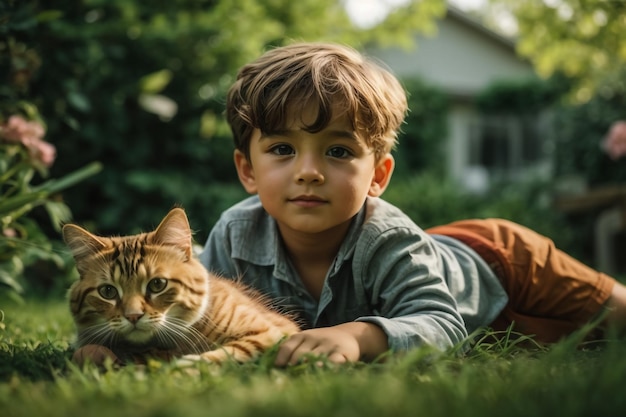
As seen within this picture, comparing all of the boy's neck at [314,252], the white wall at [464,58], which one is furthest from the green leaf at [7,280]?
the white wall at [464,58]

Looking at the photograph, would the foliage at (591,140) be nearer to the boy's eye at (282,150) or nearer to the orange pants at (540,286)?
the orange pants at (540,286)

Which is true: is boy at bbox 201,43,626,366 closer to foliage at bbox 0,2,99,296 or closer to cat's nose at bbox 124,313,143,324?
cat's nose at bbox 124,313,143,324

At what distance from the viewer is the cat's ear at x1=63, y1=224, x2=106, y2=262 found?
2129 millimetres

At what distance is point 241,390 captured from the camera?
4.83 feet

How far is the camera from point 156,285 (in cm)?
208

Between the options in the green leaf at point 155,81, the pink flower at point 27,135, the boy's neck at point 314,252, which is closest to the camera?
the boy's neck at point 314,252

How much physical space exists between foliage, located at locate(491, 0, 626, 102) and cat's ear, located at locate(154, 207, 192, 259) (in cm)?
711

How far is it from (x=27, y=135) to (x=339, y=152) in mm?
1836

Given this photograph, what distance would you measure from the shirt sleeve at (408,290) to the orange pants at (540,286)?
0.43 meters

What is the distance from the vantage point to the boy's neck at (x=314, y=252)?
2871mm

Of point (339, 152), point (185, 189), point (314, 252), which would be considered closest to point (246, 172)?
point (314, 252)

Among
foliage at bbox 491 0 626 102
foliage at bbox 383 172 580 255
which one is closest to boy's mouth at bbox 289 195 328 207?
foliage at bbox 383 172 580 255

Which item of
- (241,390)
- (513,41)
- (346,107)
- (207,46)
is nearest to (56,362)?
(241,390)

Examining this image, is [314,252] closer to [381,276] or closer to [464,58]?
[381,276]
